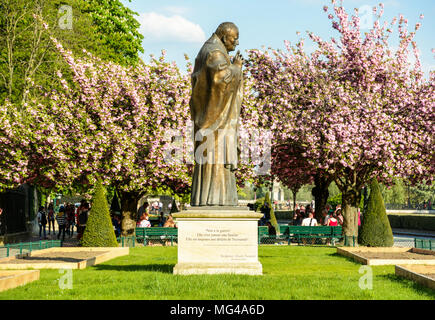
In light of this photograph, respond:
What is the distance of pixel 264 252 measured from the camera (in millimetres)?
20812

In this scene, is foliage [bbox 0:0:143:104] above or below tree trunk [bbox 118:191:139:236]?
above

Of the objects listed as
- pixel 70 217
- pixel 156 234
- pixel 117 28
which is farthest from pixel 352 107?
pixel 117 28

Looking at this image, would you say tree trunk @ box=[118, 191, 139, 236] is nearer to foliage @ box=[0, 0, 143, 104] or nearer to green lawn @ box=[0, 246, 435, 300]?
foliage @ box=[0, 0, 143, 104]

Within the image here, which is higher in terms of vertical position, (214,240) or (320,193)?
(320,193)

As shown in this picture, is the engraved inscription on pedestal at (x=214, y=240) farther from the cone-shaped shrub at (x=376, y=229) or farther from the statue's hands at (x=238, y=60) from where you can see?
the cone-shaped shrub at (x=376, y=229)

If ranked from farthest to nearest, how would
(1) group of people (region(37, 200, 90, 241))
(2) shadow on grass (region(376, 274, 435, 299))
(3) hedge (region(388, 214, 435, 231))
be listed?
1. (3) hedge (region(388, 214, 435, 231))
2. (1) group of people (region(37, 200, 90, 241))
3. (2) shadow on grass (region(376, 274, 435, 299))

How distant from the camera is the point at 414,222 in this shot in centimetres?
4794

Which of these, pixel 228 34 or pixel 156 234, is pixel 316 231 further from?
pixel 228 34

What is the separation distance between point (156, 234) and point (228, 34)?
48.0 ft

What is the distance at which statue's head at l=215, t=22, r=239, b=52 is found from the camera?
486 inches

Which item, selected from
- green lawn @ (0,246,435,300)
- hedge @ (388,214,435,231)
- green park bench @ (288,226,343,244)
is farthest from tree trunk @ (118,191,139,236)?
hedge @ (388,214,435,231)

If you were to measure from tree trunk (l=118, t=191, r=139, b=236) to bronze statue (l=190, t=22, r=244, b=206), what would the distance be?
18.7 meters

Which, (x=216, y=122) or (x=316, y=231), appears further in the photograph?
(x=316, y=231)
